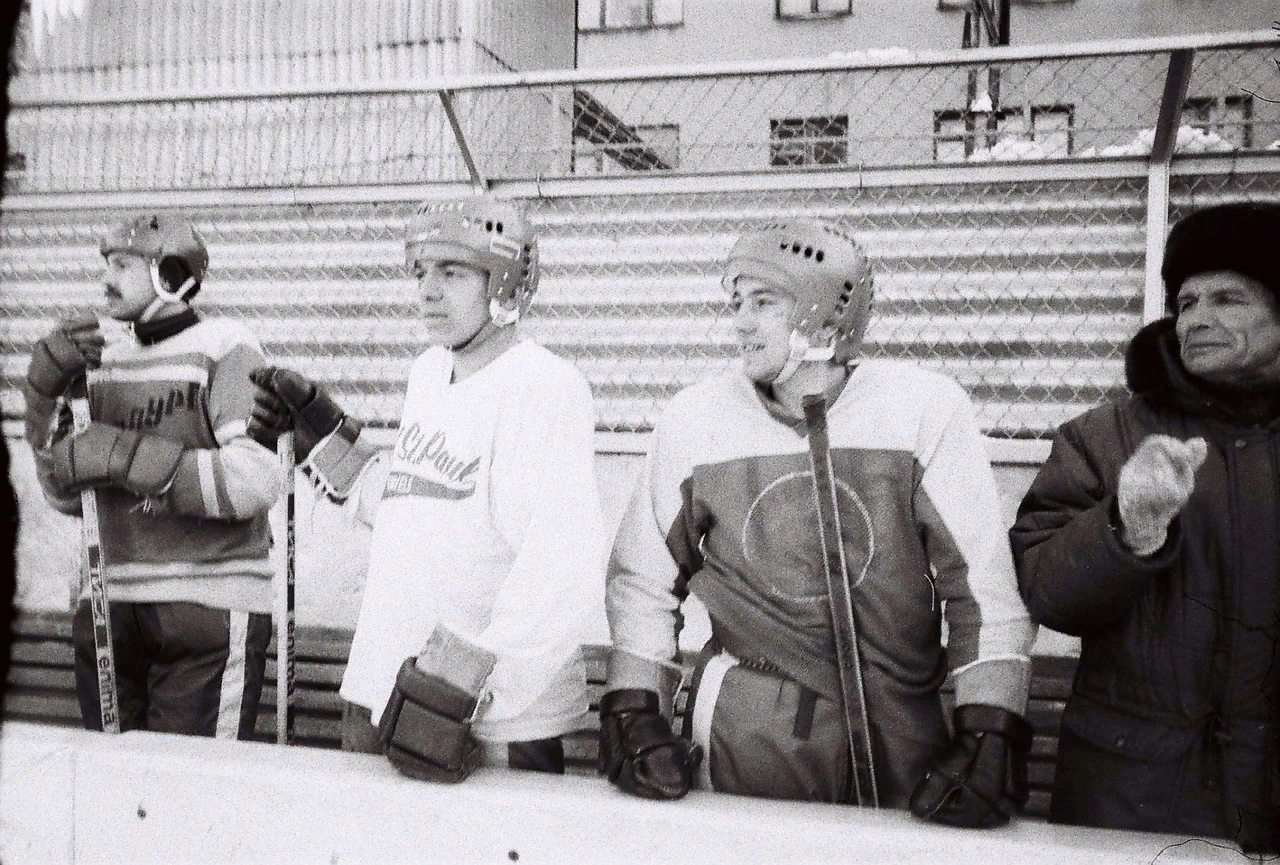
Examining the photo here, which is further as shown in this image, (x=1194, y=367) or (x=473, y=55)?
(x=473, y=55)

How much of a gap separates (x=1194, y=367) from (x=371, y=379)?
3.35m

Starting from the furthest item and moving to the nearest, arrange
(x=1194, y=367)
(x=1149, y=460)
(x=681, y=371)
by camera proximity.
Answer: (x=681, y=371) < (x=1194, y=367) < (x=1149, y=460)

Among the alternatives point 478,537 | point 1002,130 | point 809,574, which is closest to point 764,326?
point 809,574

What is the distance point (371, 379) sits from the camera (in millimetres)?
4363

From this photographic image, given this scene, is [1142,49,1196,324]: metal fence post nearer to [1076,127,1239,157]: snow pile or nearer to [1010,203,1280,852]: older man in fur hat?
[1076,127,1239,157]: snow pile

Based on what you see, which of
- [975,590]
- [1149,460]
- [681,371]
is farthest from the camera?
[681,371]

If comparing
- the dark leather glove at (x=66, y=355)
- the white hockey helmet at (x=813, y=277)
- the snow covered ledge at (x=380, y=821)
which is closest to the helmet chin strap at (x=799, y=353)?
the white hockey helmet at (x=813, y=277)

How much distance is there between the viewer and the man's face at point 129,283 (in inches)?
112

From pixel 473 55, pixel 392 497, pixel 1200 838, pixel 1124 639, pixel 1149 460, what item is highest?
pixel 473 55

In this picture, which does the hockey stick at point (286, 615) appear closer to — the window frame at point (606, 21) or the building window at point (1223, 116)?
the window frame at point (606, 21)

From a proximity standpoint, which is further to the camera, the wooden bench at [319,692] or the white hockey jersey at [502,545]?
the wooden bench at [319,692]

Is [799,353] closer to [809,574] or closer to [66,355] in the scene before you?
[809,574]

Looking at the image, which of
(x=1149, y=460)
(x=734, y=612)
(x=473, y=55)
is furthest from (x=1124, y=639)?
(x=473, y=55)

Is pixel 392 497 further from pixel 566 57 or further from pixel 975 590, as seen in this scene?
pixel 566 57
